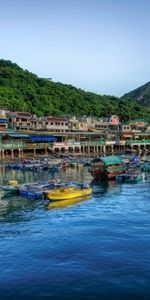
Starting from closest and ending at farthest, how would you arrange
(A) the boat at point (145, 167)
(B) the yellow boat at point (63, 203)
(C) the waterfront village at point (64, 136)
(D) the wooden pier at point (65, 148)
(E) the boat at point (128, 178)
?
(B) the yellow boat at point (63, 203) < (E) the boat at point (128, 178) < (A) the boat at point (145, 167) < (D) the wooden pier at point (65, 148) < (C) the waterfront village at point (64, 136)

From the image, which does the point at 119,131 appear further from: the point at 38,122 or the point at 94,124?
the point at 38,122

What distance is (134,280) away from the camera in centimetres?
1870

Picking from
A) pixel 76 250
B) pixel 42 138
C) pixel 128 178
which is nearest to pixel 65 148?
pixel 42 138

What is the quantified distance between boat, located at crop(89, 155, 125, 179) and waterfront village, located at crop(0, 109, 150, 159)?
130ft

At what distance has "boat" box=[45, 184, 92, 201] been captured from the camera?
39.4 meters

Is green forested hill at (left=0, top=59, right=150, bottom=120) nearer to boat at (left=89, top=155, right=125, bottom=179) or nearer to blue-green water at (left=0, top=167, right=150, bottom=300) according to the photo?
boat at (left=89, top=155, right=125, bottom=179)

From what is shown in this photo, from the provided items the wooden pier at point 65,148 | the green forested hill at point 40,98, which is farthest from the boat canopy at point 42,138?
the green forested hill at point 40,98

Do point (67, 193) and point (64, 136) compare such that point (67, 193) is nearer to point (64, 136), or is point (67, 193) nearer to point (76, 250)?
point (76, 250)

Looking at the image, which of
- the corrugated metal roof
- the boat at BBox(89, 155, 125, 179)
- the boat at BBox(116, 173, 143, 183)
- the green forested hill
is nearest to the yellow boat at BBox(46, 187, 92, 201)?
the boat at BBox(116, 173, 143, 183)

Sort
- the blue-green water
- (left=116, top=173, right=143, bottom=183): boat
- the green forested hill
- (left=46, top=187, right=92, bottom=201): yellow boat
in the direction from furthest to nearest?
the green forested hill
(left=116, top=173, right=143, bottom=183): boat
(left=46, top=187, right=92, bottom=201): yellow boat
the blue-green water

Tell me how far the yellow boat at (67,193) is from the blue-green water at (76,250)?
1.48m

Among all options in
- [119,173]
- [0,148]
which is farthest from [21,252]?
[0,148]

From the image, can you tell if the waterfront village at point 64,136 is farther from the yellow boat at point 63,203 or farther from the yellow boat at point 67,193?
the yellow boat at point 63,203

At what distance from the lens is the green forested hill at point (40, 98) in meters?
143
